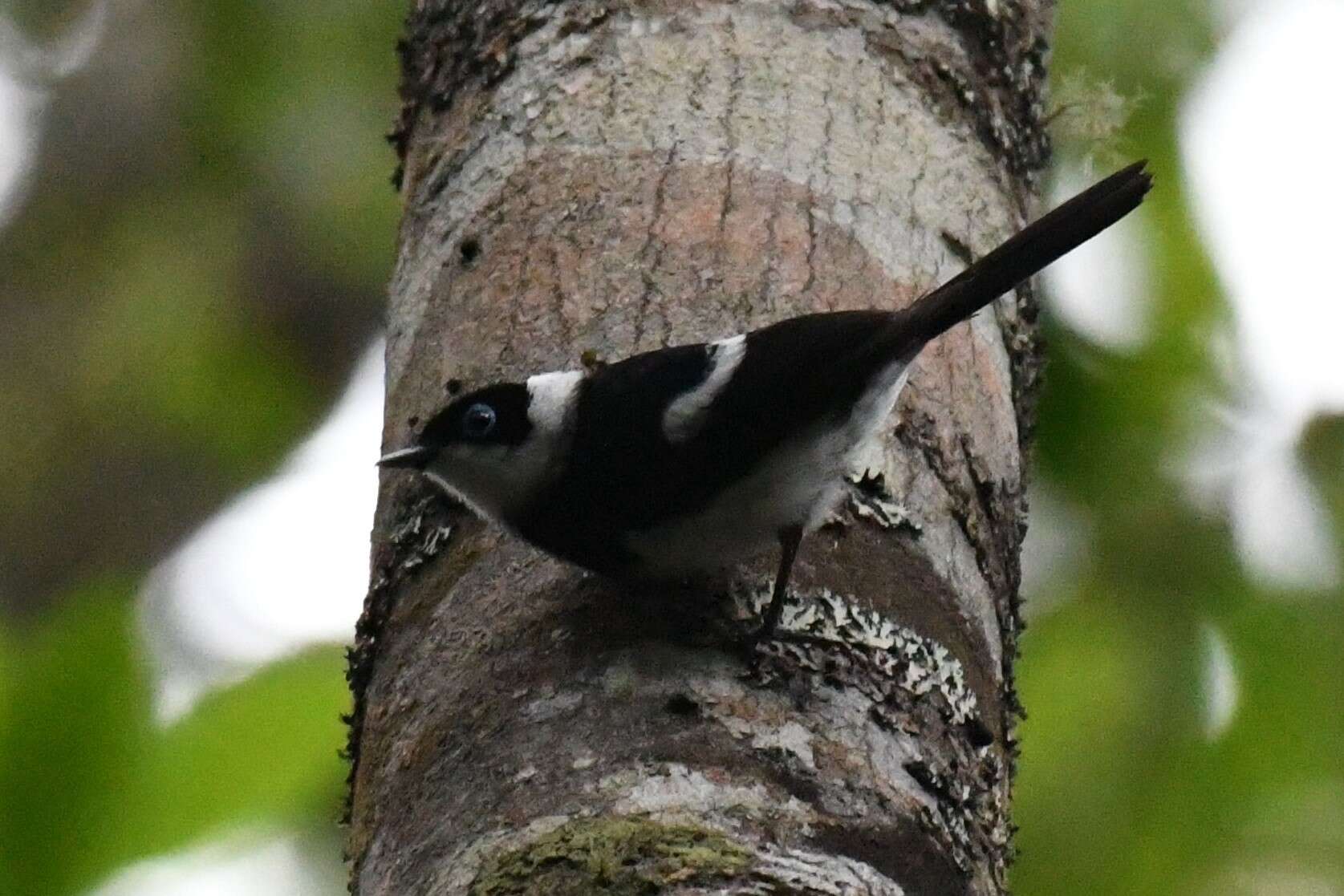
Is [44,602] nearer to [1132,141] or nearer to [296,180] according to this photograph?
[296,180]

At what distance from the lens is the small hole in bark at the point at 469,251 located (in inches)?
107

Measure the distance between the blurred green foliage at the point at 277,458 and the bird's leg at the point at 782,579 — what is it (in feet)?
2.41

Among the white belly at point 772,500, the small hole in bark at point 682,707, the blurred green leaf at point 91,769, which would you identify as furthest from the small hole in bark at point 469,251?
the small hole in bark at point 682,707

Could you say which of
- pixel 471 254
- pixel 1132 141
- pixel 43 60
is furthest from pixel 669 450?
pixel 43 60

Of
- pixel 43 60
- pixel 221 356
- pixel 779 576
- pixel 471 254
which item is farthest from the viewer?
pixel 43 60

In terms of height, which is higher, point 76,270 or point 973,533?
point 76,270

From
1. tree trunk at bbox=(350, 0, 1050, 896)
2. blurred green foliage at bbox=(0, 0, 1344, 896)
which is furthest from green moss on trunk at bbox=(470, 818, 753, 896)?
blurred green foliage at bbox=(0, 0, 1344, 896)

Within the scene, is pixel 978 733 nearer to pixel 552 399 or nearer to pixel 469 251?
pixel 552 399

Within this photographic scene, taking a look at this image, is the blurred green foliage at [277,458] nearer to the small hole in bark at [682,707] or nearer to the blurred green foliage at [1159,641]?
the blurred green foliage at [1159,641]

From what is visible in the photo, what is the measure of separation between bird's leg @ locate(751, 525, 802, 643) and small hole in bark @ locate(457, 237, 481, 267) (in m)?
0.66

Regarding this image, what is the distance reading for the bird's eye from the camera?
261 centimetres

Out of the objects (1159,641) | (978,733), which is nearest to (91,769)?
(978,733)

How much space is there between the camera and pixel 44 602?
4.75 meters

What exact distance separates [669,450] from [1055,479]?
1.34m
